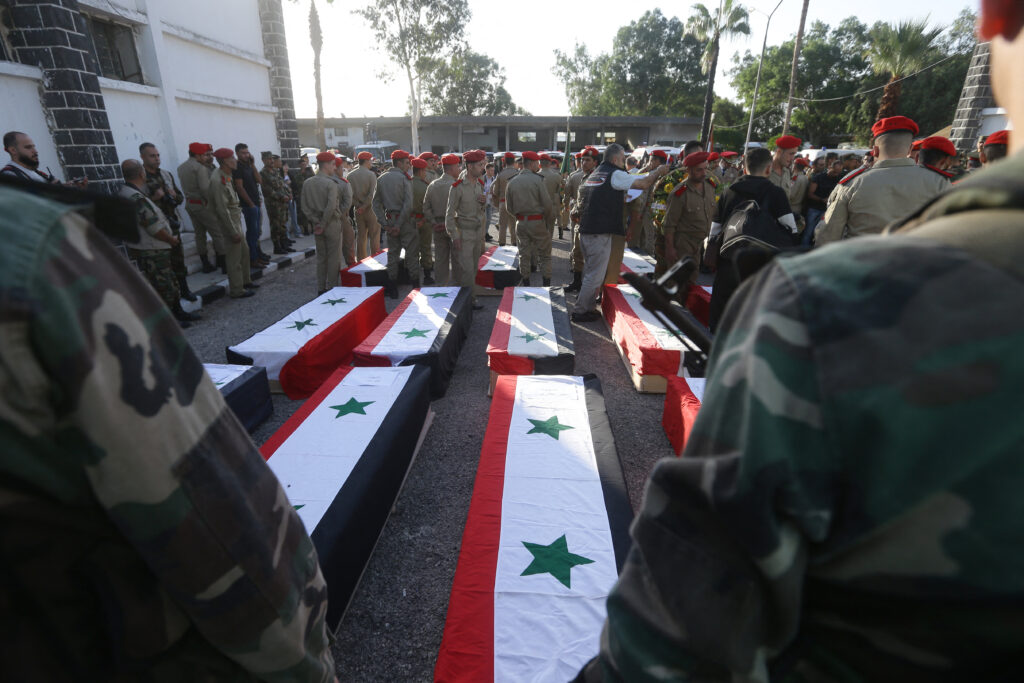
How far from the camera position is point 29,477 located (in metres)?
0.55

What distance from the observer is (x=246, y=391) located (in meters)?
3.63

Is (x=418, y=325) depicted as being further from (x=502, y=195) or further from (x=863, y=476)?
(x=502, y=195)

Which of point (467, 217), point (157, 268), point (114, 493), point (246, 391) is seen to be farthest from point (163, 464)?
point (467, 217)

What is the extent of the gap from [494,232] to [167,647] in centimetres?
1235

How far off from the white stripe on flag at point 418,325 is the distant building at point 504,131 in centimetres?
2804

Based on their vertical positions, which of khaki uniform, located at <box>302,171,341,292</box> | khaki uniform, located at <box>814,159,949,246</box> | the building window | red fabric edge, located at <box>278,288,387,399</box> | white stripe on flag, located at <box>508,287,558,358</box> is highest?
the building window

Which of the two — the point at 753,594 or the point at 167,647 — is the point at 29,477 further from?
the point at 753,594

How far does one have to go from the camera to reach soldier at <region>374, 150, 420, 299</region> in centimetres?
704

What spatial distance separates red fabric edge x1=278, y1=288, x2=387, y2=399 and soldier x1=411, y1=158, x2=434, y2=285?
2717mm

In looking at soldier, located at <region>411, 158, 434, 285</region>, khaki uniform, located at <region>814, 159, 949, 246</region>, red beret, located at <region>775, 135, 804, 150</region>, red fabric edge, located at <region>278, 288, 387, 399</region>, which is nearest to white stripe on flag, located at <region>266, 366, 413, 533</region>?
red fabric edge, located at <region>278, 288, 387, 399</region>

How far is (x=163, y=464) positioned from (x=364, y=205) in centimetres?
819

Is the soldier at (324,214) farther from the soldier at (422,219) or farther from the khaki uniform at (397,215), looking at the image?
the soldier at (422,219)

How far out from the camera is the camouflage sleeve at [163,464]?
56 centimetres

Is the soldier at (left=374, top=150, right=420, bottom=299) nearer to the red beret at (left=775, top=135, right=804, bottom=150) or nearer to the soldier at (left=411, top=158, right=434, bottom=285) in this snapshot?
the soldier at (left=411, top=158, right=434, bottom=285)
